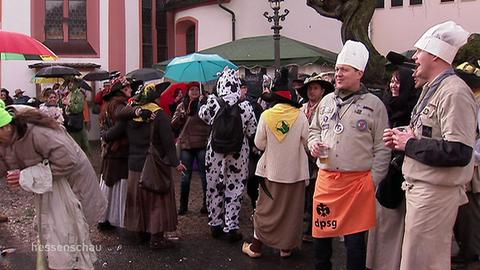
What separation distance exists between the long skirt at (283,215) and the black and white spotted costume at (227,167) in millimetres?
758

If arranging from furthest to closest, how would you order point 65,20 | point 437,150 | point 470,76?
point 65,20, point 470,76, point 437,150

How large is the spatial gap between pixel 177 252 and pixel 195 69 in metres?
3.60

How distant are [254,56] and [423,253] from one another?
1084 cm

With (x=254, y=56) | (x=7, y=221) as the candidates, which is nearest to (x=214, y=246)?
(x=7, y=221)

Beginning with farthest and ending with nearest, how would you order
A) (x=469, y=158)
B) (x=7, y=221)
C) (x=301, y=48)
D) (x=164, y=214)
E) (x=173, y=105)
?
1. (x=301, y=48)
2. (x=173, y=105)
3. (x=7, y=221)
4. (x=164, y=214)
5. (x=469, y=158)

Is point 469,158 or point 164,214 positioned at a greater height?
point 469,158

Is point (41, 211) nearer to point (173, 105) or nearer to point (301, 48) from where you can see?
point (173, 105)

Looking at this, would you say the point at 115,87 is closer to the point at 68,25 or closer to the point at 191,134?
the point at 191,134

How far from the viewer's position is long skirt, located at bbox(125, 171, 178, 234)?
5664 mm

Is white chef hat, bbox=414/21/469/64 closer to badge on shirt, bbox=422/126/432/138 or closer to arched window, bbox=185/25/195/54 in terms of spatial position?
badge on shirt, bbox=422/126/432/138

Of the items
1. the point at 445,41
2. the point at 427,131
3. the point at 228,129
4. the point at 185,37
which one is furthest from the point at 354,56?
the point at 185,37

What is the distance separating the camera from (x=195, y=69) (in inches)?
333

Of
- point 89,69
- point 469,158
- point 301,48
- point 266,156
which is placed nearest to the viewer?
point 469,158

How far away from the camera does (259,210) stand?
211 inches
